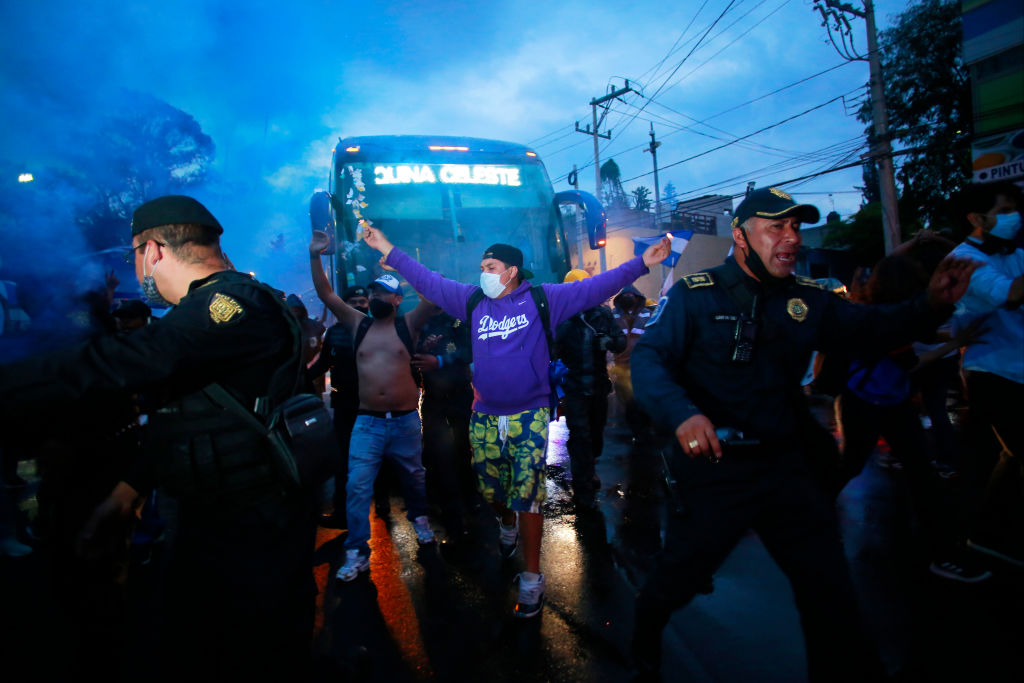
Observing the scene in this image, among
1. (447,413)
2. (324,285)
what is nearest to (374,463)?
(447,413)

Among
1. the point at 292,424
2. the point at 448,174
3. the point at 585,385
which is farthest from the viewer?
the point at 448,174

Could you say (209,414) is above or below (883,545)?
above

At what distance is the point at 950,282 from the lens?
2.10 m

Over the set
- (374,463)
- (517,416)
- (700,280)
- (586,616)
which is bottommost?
(586,616)

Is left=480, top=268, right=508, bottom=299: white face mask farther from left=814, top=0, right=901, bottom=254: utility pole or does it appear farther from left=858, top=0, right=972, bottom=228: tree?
left=858, top=0, right=972, bottom=228: tree

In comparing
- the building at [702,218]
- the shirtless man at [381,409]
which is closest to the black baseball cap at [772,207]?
the shirtless man at [381,409]

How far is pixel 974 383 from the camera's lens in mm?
3227

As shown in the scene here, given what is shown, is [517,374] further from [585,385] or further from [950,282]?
[950,282]

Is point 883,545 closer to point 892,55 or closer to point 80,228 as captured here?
point 80,228

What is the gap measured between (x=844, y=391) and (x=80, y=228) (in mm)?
15312

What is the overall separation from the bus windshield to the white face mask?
3.96 meters

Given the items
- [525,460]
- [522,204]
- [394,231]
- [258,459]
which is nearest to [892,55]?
[522,204]

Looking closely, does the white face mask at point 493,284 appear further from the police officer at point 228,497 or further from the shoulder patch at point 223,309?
the shoulder patch at point 223,309

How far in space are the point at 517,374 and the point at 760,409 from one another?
59.1 inches
